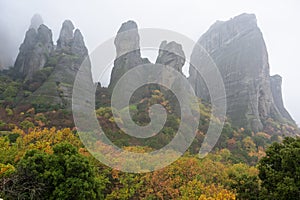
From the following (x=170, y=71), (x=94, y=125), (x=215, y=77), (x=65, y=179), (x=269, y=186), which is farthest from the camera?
(x=215, y=77)

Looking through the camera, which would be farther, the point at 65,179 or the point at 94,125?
the point at 94,125

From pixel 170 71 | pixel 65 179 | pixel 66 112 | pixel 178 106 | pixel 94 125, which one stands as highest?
pixel 170 71

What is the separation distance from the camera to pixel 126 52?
52125mm

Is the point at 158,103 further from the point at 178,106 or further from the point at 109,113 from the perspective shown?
the point at 109,113

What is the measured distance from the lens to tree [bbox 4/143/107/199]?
39.7ft

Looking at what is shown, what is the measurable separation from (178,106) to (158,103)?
278 cm

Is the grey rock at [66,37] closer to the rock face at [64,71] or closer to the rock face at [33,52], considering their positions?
the rock face at [64,71]

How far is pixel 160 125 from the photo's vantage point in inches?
1234

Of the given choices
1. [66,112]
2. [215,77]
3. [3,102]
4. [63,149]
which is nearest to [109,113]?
[66,112]

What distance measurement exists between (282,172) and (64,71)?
139ft

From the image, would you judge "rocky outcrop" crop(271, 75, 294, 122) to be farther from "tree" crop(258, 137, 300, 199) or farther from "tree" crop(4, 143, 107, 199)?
"tree" crop(4, 143, 107, 199)

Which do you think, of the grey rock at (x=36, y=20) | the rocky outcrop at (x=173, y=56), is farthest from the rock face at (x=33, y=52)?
the rocky outcrop at (x=173, y=56)

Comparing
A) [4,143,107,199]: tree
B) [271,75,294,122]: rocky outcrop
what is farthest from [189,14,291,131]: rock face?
[4,143,107,199]: tree

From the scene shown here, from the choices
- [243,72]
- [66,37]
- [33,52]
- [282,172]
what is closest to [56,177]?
[282,172]
